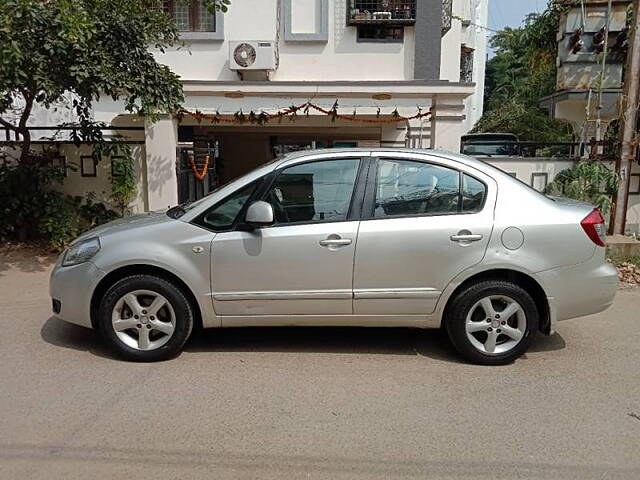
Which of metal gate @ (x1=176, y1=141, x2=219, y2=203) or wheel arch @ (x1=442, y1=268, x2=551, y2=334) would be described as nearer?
wheel arch @ (x1=442, y1=268, x2=551, y2=334)

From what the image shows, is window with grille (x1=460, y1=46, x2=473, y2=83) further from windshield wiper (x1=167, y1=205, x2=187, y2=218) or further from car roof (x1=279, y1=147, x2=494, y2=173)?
windshield wiper (x1=167, y1=205, x2=187, y2=218)

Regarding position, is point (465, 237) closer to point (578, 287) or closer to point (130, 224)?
point (578, 287)

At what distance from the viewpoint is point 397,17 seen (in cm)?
943

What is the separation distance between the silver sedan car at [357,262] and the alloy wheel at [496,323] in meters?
0.01

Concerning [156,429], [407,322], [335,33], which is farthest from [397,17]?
[156,429]

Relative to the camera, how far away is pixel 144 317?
3938 mm

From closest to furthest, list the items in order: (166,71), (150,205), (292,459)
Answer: (292,459)
(166,71)
(150,205)

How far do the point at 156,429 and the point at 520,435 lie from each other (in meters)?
2.16

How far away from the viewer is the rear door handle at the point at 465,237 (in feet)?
12.7

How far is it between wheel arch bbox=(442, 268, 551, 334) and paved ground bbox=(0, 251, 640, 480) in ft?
1.31

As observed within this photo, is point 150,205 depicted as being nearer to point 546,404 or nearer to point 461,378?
point 461,378

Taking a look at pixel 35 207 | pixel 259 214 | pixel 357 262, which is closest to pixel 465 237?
pixel 357 262

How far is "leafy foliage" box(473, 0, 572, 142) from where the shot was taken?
34.2 ft

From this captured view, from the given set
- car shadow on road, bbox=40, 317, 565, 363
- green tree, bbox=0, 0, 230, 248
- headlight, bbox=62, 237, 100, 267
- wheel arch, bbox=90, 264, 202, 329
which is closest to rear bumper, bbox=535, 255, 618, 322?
car shadow on road, bbox=40, 317, 565, 363
